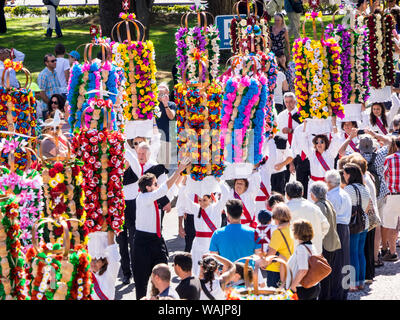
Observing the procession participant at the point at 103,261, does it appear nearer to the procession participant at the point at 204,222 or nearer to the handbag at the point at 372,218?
the procession participant at the point at 204,222

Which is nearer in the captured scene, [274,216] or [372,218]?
[274,216]

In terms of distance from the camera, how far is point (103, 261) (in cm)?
860

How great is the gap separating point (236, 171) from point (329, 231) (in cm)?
156

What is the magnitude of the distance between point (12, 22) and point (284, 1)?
39.6 ft

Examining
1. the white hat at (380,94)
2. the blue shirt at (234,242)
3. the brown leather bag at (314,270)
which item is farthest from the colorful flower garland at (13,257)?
the white hat at (380,94)

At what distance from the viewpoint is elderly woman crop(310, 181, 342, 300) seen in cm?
905

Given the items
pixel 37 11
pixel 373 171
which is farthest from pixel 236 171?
pixel 37 11

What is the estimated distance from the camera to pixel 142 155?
1021cm

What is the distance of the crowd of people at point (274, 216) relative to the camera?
7949mm

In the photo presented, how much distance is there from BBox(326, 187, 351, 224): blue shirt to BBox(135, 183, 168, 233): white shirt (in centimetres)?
198

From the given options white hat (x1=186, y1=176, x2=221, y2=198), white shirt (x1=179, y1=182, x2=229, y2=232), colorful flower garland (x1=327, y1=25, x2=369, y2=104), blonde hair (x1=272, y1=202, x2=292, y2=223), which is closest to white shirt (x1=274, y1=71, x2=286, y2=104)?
colorful flower garland (x1=327, y1=25, x2=369, y2=104)

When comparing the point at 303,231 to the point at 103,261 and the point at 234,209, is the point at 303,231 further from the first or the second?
the point at 103,261

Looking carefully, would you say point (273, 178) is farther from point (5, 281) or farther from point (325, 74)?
point (5, 281)

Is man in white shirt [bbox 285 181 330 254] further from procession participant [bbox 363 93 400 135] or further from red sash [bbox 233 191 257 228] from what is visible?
procession participant [bbox 363 93 400 135]
